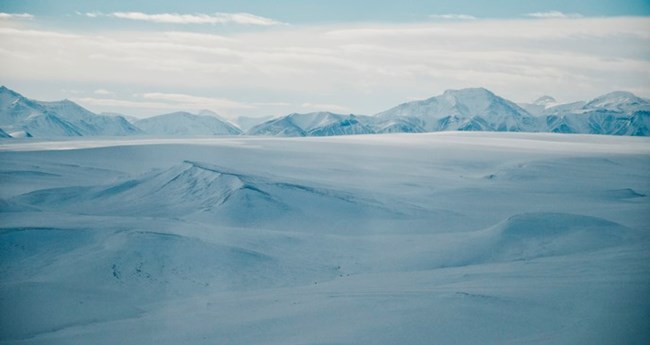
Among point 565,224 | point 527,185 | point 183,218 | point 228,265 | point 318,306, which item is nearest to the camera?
point 318,306

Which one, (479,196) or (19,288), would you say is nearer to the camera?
(19,288)

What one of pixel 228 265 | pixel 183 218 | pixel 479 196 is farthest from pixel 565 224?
pixel 183 218

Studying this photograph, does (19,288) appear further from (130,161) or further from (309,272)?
(130,161)

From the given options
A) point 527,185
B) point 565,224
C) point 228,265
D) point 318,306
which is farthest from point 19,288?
point 527,185

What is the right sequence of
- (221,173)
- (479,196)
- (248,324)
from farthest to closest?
(479,196), (221,173), (248,324)

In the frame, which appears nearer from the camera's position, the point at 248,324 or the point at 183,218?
the point at 248,324

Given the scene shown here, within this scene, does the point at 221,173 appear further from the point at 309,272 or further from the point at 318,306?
the point at 318,306
